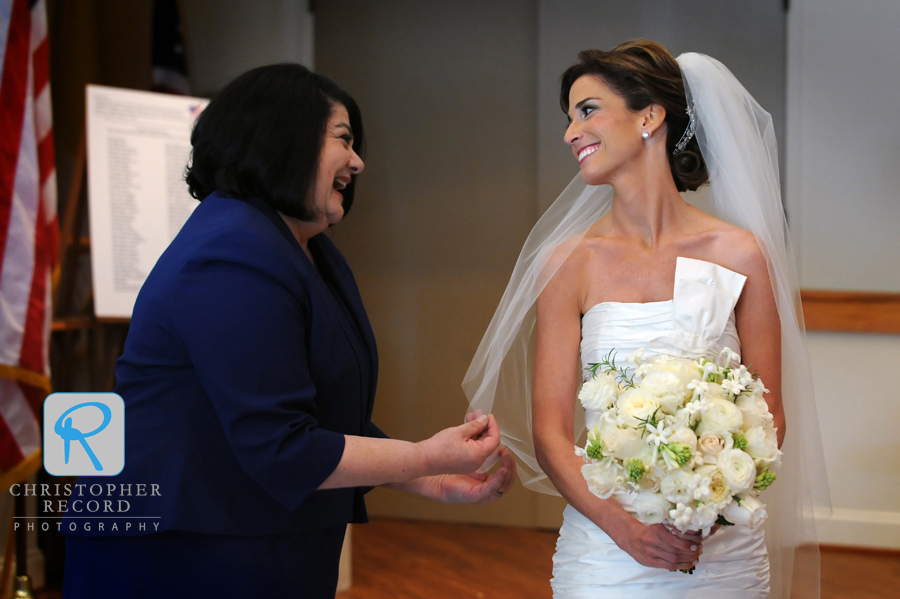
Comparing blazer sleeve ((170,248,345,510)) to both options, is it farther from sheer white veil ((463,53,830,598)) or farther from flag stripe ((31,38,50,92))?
flag stripe ((31,38,50,92))

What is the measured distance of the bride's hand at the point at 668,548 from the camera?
1320 millimetres

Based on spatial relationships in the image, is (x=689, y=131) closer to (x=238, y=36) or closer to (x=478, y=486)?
(x=478, y=486)

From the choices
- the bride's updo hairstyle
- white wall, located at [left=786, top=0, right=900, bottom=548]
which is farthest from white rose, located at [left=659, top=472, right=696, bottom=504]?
white wall, located at [left=786, top=0, right=900, bottom=548]

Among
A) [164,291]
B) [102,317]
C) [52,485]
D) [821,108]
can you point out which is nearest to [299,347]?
[164,291]

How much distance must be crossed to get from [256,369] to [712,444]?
29.4 inches

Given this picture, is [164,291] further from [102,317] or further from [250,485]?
[102,317]

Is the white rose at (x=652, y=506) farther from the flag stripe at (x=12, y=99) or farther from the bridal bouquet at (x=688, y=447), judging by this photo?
the flag stripe at (x=12, y=99)

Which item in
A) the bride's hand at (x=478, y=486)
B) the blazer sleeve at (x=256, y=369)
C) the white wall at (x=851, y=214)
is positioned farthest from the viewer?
the white wall at (x=851, y=214)

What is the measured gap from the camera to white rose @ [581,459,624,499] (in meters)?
1.24

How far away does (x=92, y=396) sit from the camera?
5.33 ft

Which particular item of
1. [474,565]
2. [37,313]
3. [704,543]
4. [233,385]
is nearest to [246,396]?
[233,385]

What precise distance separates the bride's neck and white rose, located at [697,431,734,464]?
657 mm

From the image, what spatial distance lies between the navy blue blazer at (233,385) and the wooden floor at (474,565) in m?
2.39
